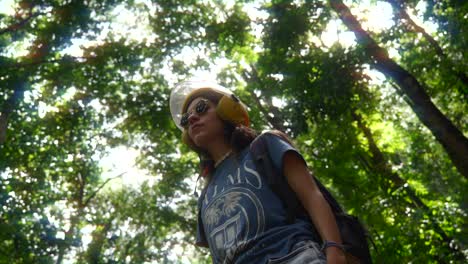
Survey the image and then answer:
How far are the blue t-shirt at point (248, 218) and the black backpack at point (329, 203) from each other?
0.10 feet

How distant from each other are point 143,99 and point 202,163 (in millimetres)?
8520

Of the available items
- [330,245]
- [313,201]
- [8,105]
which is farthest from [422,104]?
[8,105]

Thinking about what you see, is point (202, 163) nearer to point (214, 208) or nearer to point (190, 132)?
point (190, 132)

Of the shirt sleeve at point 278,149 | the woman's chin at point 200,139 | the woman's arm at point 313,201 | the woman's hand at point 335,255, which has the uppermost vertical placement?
the woman's chin at point 200,139

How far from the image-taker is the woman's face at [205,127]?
232cm

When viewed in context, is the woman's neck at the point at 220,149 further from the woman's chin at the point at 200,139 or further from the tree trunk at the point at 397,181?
the tree trunk at the point at 397,181

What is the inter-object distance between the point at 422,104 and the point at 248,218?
19.3ft

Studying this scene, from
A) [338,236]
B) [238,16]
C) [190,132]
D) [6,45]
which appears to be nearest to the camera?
[338,236]

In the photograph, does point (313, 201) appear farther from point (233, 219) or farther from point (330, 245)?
point (233, 219)

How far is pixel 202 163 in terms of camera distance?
249 cm

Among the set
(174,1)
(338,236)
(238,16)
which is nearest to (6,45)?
(174,1)

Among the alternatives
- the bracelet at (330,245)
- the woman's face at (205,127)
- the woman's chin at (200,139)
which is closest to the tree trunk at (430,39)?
the woman's face at (205,127)

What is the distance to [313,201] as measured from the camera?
5.50 ft

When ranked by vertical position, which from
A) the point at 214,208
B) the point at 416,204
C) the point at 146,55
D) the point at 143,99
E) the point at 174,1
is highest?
the point at 174,1
